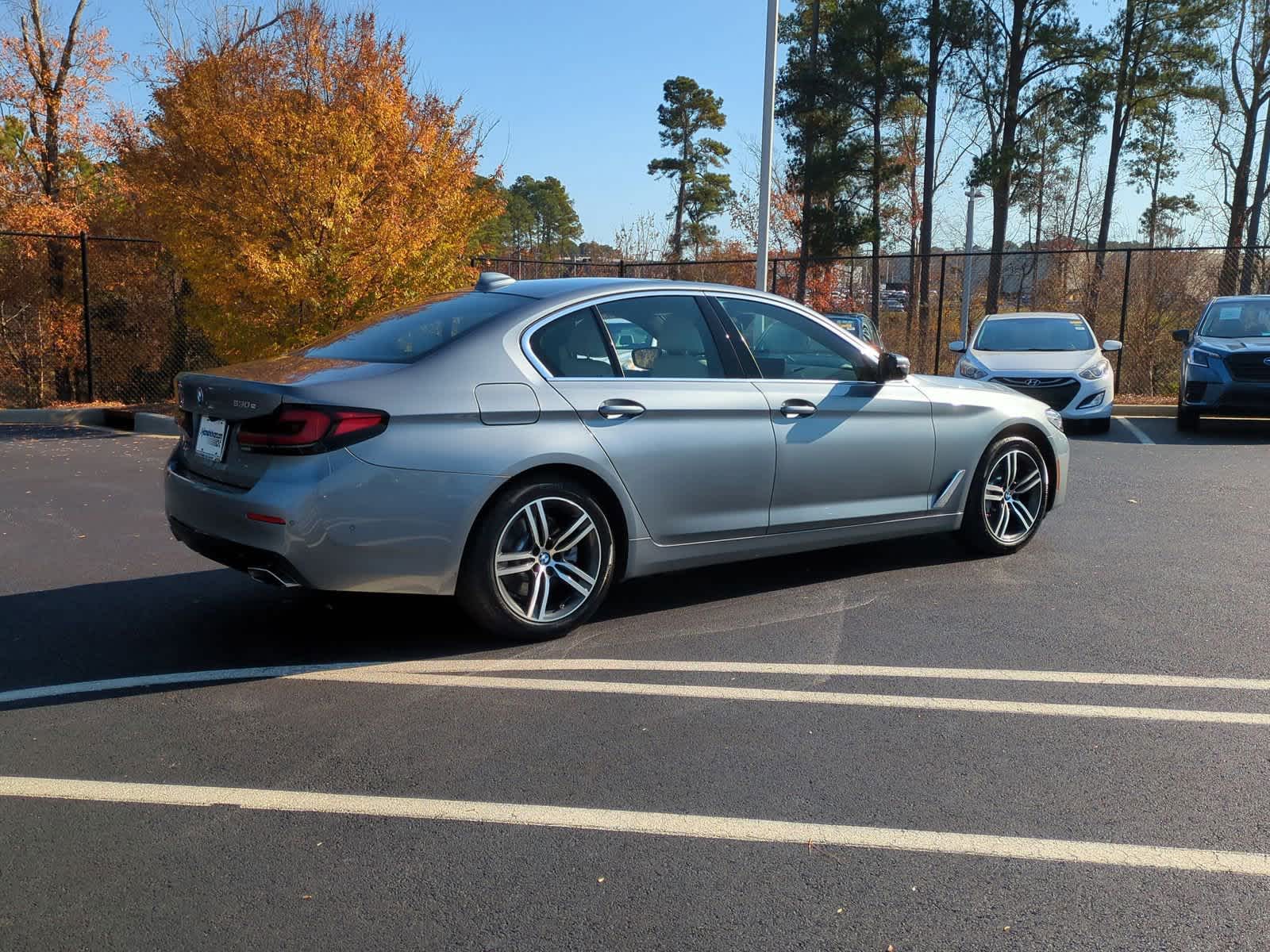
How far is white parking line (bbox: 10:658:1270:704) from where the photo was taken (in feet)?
14.4

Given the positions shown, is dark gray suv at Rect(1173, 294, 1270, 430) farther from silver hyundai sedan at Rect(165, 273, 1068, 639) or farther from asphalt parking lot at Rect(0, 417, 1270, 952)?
silver hyundai sedan at Rect(165, 273, 1068, 639)

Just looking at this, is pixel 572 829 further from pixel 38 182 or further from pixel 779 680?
pixel 38 182

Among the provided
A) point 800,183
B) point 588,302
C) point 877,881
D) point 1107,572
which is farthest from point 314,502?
point 800,183

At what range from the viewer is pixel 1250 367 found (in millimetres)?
13086

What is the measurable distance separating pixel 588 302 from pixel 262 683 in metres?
2.21

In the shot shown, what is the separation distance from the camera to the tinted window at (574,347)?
498cm

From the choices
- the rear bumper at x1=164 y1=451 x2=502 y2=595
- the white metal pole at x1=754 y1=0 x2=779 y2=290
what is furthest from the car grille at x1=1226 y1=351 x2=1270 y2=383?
the rear bumper at x1=164 y1=451 x2=502 y2=595

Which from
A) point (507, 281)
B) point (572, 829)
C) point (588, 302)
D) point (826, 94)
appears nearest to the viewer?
point (572, 829)

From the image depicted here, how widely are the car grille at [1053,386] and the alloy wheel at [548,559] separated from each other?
9.85 meters

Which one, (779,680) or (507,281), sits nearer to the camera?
(779,680)

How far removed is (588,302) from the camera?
205 inches

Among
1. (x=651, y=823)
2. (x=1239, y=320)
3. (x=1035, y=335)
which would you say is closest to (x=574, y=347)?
(x=651, y=823)

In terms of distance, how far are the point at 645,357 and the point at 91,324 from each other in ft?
52.6

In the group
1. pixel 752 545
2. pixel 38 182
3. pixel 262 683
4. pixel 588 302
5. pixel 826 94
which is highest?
pixel 826 94
